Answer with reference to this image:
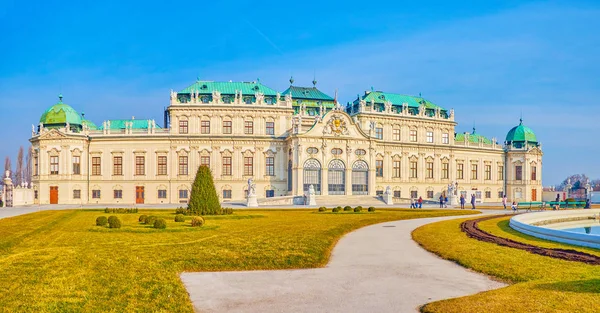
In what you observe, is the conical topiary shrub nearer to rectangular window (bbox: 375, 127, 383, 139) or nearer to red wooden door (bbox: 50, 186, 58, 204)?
red wooden door (bbox: 50, 186, 58, 204)

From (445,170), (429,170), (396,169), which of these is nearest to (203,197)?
(396,169)

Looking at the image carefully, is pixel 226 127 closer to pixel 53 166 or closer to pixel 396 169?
pixel 53 166

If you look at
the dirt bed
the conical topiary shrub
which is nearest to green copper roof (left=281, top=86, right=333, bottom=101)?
the conical topiary shrub

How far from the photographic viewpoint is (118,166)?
70688 millimetres

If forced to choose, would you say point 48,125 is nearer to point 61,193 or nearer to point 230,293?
point 61,193

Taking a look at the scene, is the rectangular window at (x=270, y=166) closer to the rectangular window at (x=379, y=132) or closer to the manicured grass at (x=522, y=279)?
the rectangular window at (x=379, y=132)

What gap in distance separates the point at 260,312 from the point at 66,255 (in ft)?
32.1

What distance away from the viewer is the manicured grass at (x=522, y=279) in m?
10.8

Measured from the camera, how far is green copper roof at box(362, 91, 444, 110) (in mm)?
80750

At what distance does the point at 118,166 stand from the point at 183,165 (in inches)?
351

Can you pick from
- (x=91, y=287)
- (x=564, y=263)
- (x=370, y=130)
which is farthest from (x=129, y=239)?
(x=370, y=130)

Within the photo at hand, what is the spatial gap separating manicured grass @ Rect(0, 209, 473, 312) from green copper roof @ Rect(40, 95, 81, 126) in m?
46.0

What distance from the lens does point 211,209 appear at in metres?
36.9

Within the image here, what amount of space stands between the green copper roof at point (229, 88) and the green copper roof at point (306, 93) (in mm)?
5882
